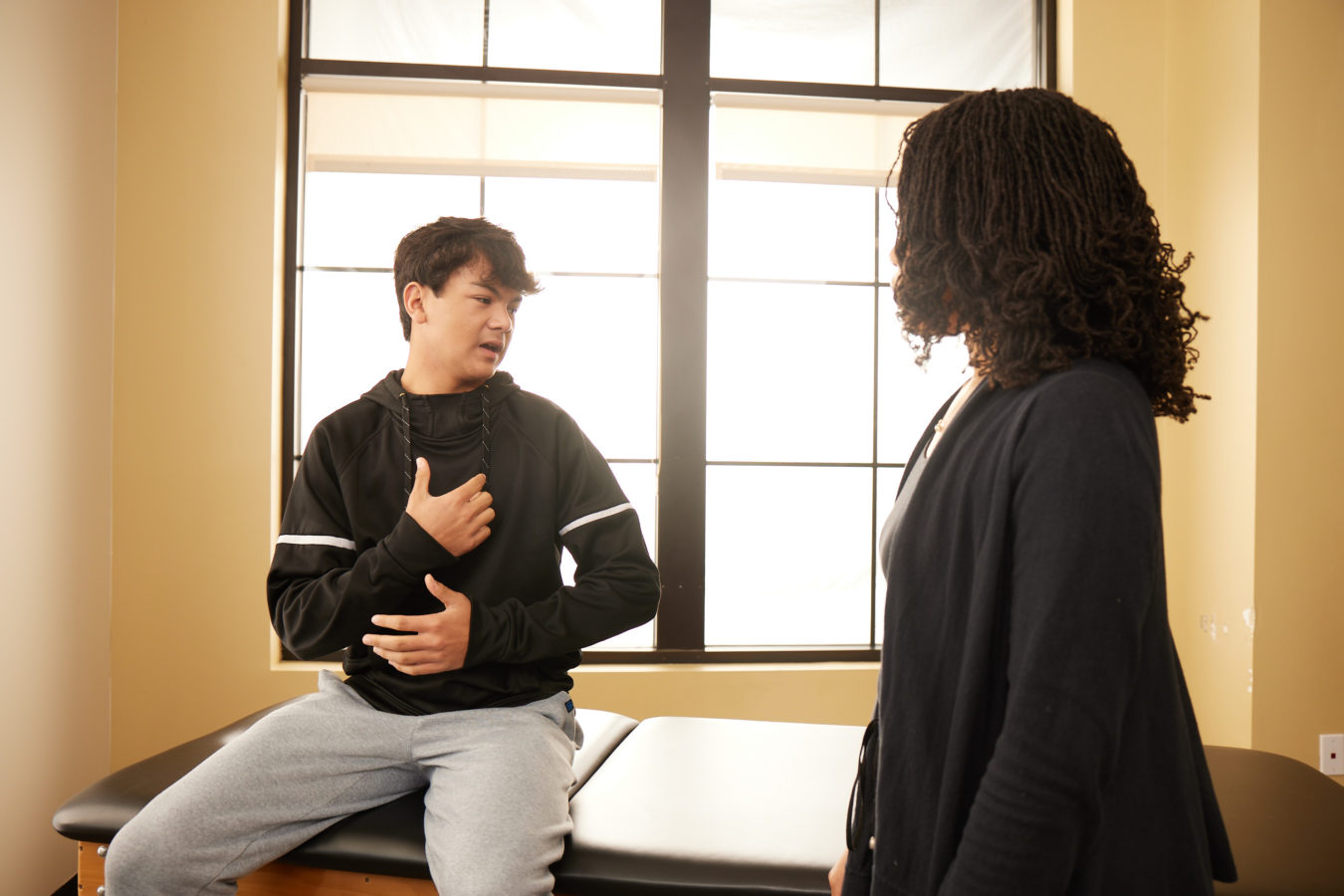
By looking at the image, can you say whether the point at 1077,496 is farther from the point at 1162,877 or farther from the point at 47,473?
the point at 47,473

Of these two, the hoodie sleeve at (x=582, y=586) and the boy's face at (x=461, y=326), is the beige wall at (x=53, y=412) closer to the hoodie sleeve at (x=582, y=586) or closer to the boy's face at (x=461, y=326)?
the boy's face at (x=461, y=326)

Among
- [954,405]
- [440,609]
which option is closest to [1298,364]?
[954,405]

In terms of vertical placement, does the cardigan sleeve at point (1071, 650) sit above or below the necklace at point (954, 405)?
below

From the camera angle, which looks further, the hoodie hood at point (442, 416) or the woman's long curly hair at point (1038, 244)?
the hoodie hood at point (442, 416)

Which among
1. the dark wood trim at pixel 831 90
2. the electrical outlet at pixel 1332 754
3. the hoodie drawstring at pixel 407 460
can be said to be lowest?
the electrical outlet at pixel 1332 754

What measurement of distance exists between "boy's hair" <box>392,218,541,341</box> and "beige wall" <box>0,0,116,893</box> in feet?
3.56

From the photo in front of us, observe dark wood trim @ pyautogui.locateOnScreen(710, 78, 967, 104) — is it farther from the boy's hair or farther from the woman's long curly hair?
the woman's long curly hair

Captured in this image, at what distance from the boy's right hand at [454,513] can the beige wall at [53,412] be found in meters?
1.21

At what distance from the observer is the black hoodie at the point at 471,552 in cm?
140

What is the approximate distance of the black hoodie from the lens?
4.61 ft

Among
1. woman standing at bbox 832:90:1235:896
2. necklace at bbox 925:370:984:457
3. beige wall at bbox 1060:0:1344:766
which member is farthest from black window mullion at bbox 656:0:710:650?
woman standing at bbox 832:90:1235:896

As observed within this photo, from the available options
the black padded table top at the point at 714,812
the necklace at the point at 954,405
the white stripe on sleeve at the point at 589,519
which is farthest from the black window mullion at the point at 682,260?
the necklace at the point at 954,405

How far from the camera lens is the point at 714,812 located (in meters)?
1.38

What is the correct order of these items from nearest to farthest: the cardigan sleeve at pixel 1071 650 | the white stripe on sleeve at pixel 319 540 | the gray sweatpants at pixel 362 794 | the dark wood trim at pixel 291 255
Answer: the cardigan sleeve at pixel 1071 650 < the gray sweatpants at pixel 362 794 < the white stripe on sleeve at pixel 319 540 < the dark wood trim at pixel 291 255
